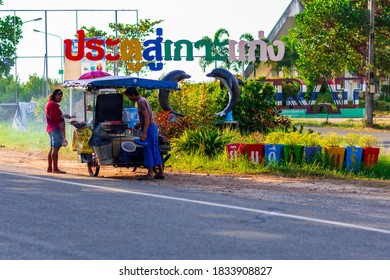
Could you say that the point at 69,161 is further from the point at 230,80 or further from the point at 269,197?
the point at 269,197

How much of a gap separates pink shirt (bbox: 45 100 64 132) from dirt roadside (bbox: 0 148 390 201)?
100 centimetres

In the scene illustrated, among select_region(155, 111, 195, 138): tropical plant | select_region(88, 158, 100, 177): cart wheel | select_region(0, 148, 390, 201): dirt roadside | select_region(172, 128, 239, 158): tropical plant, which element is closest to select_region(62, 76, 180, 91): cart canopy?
select_region(88, 158, 100, 177): cart wheel

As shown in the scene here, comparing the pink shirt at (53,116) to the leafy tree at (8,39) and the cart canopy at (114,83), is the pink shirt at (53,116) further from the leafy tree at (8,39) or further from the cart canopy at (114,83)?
the leafy tree at (8,39)

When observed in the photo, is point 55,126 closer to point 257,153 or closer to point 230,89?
point 257,153

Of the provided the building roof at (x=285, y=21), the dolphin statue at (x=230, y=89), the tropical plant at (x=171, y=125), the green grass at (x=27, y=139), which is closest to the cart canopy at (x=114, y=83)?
the tropical plant at (x=171, y=125)

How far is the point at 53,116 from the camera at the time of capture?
1839 cm

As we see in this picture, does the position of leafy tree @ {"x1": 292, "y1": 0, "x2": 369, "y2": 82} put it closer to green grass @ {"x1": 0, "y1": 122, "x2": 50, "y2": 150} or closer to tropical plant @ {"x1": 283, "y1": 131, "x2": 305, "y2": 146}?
green grass @ {"x1": 0, "y1": 122, "x2": 50, "y2": 150}

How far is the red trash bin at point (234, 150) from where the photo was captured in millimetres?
18969

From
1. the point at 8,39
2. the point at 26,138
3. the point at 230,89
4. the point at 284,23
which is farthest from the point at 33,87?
the point at 230,89

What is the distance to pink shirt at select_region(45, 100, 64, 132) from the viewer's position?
60.3 feet

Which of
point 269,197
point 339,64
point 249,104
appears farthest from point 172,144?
point 339,64

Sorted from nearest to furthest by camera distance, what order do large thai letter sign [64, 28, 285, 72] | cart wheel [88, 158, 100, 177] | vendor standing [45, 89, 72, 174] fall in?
cart wheel [88, 158, 100, 177] → vendor standing [45, 89, 72, 174] → large thai letter sign [64, 28, 285, 72]

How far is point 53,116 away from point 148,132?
291cm

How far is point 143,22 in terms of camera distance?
193 ft
